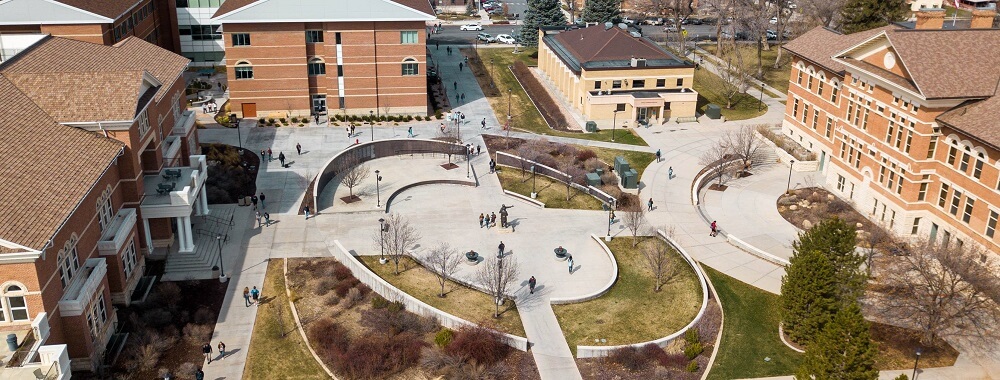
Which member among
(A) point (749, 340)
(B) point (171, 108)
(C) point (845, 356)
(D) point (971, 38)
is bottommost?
(A) point (749, 340)

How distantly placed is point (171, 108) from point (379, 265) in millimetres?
19392

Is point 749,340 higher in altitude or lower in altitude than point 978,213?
lower

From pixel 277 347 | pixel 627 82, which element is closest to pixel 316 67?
pixel 627 82

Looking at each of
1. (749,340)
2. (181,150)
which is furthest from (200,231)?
(749,340)

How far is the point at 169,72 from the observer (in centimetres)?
5722

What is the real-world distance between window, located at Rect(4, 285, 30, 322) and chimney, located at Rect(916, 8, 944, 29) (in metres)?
60.5

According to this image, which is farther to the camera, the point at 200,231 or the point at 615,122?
the point at 615,122

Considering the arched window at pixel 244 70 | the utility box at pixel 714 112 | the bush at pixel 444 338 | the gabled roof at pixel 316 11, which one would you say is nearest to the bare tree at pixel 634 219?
the bush at pixel 444 338

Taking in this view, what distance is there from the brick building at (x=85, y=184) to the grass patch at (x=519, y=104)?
3477 cm

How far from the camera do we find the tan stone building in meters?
81.9

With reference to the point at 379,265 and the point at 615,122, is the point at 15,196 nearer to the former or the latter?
the point at 379,265

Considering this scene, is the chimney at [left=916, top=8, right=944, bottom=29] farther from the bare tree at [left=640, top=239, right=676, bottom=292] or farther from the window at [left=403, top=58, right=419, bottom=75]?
the window at [left=403, top=58, right=419, bottom=75]

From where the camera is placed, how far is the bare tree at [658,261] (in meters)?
49.6

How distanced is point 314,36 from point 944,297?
192 ft
